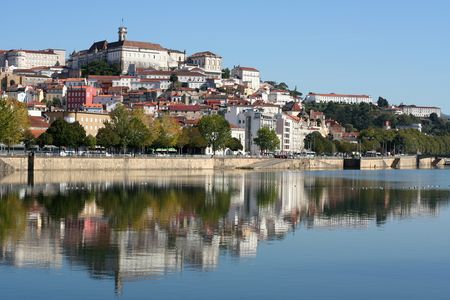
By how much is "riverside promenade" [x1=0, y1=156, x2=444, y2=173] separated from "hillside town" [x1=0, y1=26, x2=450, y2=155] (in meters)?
3.89

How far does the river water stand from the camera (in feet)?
55.4

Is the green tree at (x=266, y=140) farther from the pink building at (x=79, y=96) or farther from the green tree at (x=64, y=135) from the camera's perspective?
the green tree at (x=64, y=135)

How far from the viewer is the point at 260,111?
11512 cm

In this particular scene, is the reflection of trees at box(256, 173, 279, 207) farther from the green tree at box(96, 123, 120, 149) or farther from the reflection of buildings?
the green tree at box(96, 123, 120, 149)

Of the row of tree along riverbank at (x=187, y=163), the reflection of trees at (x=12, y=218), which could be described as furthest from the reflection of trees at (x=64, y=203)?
the row of tree along riverbank at (x=187, y=163)

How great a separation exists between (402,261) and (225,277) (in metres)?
4.75

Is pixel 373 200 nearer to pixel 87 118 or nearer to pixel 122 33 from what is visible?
pixel 87 118

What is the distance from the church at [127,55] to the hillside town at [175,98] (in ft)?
0.54

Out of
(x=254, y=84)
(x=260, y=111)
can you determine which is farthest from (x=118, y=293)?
(x=254, y=84)

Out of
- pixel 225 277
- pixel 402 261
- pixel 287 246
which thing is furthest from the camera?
pixel 287 246

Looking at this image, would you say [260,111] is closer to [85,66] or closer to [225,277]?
[85,66]

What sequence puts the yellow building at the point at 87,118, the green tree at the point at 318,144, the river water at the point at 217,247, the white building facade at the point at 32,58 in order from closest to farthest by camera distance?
the river water at the point at 217,247 → the yellow building at the point at 87,118 → the green tree at the point at 318,144 → the white building facade at the point at 32,58

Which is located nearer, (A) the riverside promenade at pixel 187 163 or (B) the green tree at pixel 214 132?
(A) the riverside promenade at pixel 187 163

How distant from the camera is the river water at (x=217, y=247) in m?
16.9
